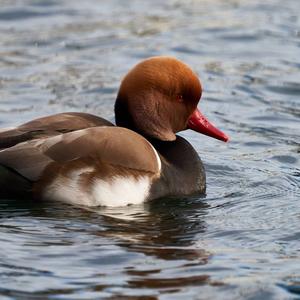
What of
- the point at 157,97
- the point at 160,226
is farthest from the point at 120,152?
the point at 157,97

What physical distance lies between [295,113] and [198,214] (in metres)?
3.78

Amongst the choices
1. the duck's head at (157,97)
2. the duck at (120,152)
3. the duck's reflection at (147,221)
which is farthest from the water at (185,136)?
the duck's head at (157,97)

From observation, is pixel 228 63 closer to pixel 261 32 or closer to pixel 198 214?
pixel 261 32

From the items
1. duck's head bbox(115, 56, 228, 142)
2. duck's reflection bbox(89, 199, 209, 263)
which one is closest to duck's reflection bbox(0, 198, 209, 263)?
duck's reflection bbox(89, 199, 209, 263)

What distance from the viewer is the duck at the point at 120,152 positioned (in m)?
7.65

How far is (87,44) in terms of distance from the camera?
1409 cm

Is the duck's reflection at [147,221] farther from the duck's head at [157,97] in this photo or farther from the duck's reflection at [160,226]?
the duck's head at [157,97]

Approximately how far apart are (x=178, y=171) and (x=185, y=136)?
238 cm

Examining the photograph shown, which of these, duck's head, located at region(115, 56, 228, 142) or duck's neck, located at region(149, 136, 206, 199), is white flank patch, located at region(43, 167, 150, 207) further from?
duck's head, located at region(115, 56, 228, 142)

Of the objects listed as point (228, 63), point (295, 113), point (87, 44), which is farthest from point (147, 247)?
point (87, 44)

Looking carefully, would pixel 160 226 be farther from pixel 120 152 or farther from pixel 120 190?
pixel 120 152

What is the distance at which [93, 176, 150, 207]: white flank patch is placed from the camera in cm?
776

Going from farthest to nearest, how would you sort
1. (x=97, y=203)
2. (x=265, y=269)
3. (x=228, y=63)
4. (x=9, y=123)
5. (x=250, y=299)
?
(x=228, y=63)
(x=9, y=123)
(x=97, y=203)
(x=265, y=269)
(x=250, y=299)

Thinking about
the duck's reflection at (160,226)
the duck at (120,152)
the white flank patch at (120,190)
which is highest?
the duck at (120,152)
